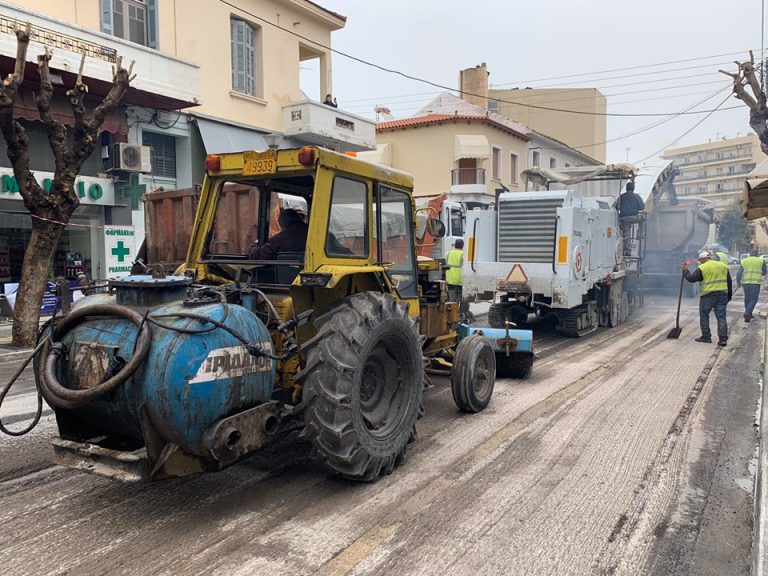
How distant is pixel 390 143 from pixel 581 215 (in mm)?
19956

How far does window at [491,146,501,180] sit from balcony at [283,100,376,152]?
11021 millimetres

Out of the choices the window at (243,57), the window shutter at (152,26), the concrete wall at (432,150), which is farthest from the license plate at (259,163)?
the concrete wall at (432,150)

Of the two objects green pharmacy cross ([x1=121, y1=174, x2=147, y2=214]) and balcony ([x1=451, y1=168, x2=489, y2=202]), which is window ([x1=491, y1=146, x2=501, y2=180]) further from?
green pharmacy cross ([x1=121, y1=174, x2=147, y2=214])

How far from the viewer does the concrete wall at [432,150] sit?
2755 centimetres

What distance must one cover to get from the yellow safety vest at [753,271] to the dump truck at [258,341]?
10947 mm

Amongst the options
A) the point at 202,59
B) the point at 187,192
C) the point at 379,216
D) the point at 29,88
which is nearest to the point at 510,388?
the point at 379,216

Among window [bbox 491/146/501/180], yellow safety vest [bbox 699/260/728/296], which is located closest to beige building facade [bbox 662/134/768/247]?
window [bbox 491/146/501/180]

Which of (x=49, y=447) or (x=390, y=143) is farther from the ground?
(x=390, y=143)

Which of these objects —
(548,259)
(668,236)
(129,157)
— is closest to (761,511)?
(548,259)

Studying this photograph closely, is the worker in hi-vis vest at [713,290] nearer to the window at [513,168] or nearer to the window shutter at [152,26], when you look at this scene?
the window shutter at [152,26]

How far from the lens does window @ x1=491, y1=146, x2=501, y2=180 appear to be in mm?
28891

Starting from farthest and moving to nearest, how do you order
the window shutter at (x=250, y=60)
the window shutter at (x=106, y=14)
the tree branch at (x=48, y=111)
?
the window shutter at (x=250, y=60), the window shutter at (x=106, y=14), the tree branch at (x=48, y=111)

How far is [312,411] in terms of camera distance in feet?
12.4

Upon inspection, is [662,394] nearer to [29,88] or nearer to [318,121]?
[29,88]
